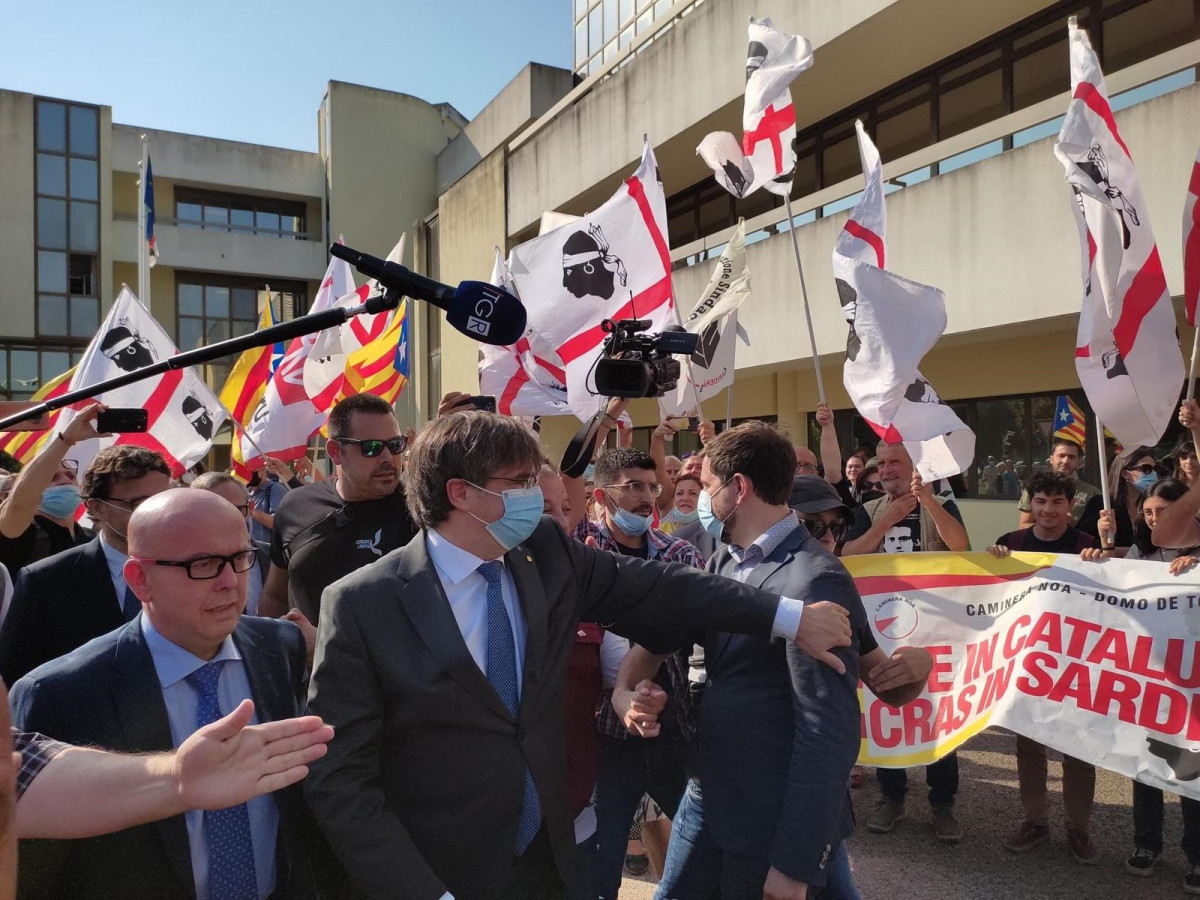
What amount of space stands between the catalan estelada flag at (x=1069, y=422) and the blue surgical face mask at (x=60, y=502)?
9528 mm

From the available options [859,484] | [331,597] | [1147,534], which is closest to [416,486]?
[331,597]

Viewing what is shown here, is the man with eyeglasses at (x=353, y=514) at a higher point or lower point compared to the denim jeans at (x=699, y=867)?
higher

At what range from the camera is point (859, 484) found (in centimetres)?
754

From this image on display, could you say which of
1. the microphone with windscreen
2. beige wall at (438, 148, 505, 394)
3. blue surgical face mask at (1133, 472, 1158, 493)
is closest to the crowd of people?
the microphone with windscreen

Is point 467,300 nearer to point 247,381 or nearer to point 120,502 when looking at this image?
point 120,502

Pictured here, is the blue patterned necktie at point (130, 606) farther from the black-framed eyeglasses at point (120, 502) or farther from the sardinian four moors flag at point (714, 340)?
the sardinian four moors flag at point (714, 340)

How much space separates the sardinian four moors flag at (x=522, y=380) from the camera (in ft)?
23.6

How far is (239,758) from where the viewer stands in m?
1.50

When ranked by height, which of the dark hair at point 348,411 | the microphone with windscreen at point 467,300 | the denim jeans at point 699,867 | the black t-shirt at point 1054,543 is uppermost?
the microphone with windscreen at point 467,300

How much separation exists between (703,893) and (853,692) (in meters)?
0.86

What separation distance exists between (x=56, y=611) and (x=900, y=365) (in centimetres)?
454

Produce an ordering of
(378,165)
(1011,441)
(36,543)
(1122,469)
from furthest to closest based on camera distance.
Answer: (378,165) → (1011,441) → (1122,469) → (36,543)

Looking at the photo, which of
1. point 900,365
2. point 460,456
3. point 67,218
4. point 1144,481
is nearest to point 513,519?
point 460,456

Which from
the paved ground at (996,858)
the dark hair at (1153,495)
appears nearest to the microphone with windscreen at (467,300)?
the paved ground at (996,858)
